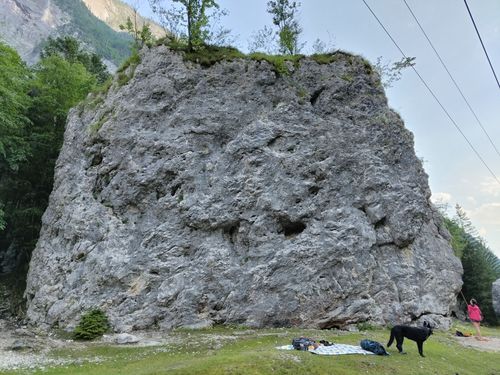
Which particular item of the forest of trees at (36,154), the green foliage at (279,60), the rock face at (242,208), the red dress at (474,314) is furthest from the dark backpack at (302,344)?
the forest of trees at (36,154)

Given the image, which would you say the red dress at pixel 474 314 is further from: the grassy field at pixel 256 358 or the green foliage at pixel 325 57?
the green foliage at pixel 325 57

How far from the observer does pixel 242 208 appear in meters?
25.0

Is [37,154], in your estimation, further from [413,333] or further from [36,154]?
[413,333]

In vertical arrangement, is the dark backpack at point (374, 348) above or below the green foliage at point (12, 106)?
below

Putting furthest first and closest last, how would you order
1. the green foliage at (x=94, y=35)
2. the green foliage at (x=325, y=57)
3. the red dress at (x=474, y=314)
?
the green foliage at (x=94, y=35) → the green foliage at (x=325, y=57) → the red dress at (x=474, y=314)

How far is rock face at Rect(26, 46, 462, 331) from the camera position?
22.8 m

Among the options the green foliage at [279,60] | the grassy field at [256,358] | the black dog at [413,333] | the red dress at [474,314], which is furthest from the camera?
the green foliage at [279,60]

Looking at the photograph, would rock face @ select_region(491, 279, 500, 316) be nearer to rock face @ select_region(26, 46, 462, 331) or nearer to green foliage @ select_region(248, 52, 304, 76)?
rock face @ select_region(26, 46, 462, 331)

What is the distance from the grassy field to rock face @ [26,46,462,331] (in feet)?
9.17

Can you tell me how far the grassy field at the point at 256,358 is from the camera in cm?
1264

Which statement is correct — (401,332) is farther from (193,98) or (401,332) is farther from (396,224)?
(193,98)

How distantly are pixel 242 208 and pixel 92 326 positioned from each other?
10.9m

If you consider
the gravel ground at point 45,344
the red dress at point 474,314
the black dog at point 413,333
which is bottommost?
the gravel ground at point 45,344

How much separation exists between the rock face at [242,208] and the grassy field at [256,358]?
110 inches
